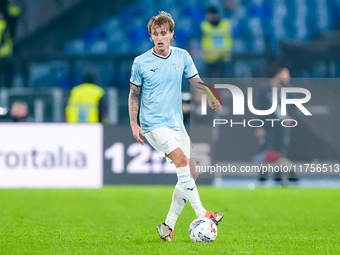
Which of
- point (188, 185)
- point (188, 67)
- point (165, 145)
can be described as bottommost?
point (188, 185)

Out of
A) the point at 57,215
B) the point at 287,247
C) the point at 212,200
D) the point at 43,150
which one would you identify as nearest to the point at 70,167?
the point at 43,150

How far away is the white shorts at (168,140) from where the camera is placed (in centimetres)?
697

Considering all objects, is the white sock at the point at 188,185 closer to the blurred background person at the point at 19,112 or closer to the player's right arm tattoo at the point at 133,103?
the player's right arm tattoo at the point at 133,103

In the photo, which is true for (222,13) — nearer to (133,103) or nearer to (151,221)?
(151,221)

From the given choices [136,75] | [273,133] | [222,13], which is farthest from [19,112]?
[222,13]

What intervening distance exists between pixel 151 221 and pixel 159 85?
8.27ft

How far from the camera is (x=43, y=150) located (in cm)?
1372

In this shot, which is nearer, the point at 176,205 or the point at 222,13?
the point at 176,205

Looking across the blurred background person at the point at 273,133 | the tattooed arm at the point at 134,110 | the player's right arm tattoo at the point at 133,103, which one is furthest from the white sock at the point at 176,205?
the blurred background person at the point at 273,133

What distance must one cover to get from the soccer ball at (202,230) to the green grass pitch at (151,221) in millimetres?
117

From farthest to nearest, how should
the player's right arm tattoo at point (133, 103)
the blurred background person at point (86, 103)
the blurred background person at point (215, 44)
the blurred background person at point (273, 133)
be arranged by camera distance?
the blurred background person at point (215, 44)
the blurred background person at point (86, 103)
the blurred background person at point (273, 133)
the player's right arm tattoo at point (133, 103)

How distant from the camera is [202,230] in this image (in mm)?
6961

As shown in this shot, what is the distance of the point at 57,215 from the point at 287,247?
12.3ft

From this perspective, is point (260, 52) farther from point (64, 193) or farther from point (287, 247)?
point (287, 247)
